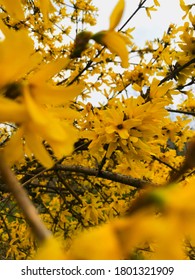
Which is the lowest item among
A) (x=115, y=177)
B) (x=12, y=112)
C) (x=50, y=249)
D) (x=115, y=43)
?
(x=50, y=249)

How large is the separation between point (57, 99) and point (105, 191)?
2.36m

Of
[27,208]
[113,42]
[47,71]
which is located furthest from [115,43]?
[27,208]

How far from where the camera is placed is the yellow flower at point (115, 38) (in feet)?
1.86

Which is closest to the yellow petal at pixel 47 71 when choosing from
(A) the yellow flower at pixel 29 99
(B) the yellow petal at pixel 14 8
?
(A) the yellow flower at pixel 29 99

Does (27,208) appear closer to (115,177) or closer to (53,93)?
(53,93)

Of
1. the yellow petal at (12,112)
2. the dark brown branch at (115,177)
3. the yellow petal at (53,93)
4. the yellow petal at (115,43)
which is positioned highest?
the dark brown branch at (115,177)

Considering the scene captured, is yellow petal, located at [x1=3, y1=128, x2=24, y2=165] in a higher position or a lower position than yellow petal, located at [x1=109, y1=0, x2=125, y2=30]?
lower

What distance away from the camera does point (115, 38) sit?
577 millimetres

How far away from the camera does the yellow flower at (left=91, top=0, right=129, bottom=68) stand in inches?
22.3

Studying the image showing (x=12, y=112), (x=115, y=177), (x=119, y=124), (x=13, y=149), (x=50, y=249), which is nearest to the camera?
(x=50, y=249)

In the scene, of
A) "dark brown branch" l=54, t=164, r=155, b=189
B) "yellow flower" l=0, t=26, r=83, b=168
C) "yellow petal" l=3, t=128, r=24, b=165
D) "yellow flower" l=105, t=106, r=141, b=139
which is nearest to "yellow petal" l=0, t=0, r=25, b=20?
"yellow flower" l=0, t=26, r=83, b=168

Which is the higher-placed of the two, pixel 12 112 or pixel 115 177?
pixel 115 177

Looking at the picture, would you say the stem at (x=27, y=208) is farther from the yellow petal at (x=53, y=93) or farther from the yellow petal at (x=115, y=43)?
the yellow petal at (x=115, y=43)

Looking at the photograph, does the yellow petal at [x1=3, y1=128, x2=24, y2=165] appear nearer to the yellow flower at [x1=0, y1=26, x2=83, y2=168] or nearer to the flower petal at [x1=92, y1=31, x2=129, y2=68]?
the yellow flower at [x1=0, y1=26, x2=83, y2=168]
